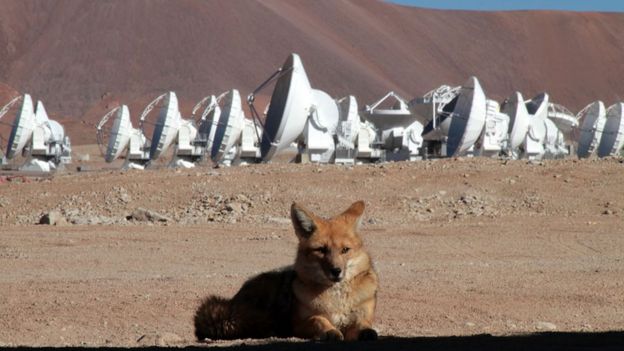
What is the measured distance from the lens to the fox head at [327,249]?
630cm

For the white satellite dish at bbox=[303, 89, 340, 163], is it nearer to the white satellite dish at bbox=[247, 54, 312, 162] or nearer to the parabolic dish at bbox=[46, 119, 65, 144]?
the white satellite dish at bbox=[247, 54, 312, 162]

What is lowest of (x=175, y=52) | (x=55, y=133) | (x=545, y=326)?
(x=545, y=326)

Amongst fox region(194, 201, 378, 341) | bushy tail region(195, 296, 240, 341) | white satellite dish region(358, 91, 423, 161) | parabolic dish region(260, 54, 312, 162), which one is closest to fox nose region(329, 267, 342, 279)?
fox region(194, 201, 378, 341)

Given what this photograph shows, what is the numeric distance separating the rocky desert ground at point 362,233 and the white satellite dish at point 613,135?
27.3 metres

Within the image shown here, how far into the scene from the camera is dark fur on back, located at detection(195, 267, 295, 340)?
681cm

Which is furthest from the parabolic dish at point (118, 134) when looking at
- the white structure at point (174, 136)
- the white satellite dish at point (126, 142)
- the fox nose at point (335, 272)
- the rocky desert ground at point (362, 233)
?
the fox nose at point (335, 272)

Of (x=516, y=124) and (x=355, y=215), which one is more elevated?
(x=355, y=215)

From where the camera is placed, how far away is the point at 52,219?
67.2 feet

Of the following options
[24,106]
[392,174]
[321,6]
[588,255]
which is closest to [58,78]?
[321,6]

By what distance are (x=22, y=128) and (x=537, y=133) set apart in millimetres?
24954

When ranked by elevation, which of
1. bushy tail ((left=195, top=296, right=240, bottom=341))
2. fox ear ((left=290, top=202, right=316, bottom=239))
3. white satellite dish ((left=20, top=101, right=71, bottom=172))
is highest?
fox ear ((left=290, top=202, right=316, bottom=239))

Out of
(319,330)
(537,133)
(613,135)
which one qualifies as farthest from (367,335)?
(537,133)

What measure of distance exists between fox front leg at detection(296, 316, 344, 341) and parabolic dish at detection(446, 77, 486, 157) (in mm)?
35563

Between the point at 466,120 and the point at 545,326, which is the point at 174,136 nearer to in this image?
the point at 466,120
